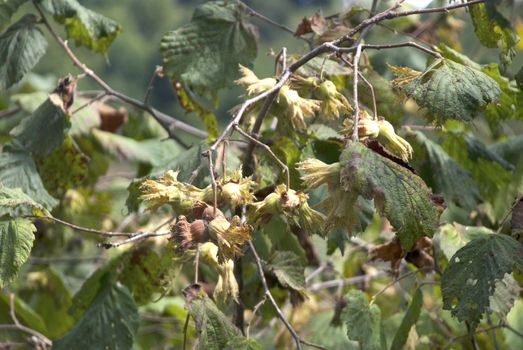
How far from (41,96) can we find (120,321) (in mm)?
1195

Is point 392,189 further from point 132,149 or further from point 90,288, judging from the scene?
point 132,149

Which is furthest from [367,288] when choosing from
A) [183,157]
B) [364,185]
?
[364,185]

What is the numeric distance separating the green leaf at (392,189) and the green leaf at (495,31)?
48 cm

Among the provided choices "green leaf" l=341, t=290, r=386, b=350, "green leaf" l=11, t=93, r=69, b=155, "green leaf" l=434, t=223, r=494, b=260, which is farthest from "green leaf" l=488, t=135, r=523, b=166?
"green leaf" l=11, t=93, r=69, b=155

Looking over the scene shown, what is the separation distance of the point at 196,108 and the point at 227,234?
1.15 m

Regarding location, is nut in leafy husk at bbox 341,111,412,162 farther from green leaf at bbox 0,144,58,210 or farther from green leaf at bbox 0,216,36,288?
green leaf at bbox 0,144,58,210

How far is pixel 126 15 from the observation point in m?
48.4

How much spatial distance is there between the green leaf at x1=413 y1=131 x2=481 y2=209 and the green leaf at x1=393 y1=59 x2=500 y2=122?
22.0 inches

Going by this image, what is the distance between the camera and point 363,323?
214cm

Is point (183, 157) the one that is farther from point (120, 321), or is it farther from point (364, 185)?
point (364, 185)

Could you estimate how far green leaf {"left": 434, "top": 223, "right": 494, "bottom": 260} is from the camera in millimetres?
2201

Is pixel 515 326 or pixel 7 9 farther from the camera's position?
pixel 515 326

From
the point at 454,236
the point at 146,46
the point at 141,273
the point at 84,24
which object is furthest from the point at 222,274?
the point at 146,46

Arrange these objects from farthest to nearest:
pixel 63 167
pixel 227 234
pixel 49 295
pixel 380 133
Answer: pixel 49 295, pixel 63 167, pixel 380 133, pixel 227 234
